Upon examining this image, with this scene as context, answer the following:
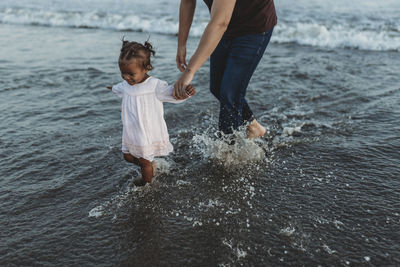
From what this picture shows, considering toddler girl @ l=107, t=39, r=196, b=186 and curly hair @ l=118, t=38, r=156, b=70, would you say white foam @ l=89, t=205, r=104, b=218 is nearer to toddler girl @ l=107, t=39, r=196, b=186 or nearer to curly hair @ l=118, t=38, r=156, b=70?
toddler girl @ l=107, t=39, r=196, b=186

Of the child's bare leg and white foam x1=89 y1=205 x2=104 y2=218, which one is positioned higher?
the child's bare leg

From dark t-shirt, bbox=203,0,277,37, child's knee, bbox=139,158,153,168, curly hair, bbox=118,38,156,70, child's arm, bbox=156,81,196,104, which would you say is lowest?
child's knee, bbox=139,158,153,168

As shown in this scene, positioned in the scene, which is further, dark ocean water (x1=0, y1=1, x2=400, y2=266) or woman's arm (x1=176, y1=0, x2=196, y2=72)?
woman's arm (x1=176, y1=0, x2=196, y2=72)

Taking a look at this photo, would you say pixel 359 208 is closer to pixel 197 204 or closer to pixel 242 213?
pixel 242 213

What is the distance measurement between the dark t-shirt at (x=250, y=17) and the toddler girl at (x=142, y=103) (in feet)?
2.31

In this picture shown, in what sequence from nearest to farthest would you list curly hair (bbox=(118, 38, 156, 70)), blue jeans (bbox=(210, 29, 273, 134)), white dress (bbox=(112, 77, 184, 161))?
curly hair (bbox=(118, 38, 156, 70)), white dress (bbox=(112, 77, 184, 161)), blue jeans (bbox=(210, 29, 273, 134))

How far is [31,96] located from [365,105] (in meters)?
4.57

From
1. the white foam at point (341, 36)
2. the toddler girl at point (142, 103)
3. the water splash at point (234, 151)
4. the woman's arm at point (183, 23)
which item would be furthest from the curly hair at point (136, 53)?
the white foam at point (341, 36)

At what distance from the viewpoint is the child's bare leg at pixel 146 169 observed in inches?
105

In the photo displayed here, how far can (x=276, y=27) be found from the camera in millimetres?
11102

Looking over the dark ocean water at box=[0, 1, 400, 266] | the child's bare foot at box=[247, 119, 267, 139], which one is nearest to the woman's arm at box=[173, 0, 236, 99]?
the dark ocean water at box=[0, 1, 400, 266]

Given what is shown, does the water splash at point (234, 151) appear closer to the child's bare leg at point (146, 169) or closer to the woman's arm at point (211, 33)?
the child's bare leg at point (146, 169)

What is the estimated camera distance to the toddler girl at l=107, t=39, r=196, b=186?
7.67 feet

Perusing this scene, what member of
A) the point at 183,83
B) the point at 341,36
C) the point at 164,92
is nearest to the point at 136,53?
the point at 164,92
